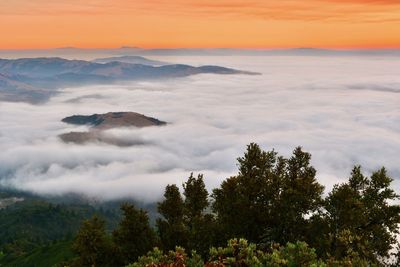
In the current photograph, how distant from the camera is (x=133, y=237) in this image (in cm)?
4619

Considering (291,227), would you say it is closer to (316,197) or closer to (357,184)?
(316,197)

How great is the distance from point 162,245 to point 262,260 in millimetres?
26295

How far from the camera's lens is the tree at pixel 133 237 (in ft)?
149

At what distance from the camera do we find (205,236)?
40.4 meters

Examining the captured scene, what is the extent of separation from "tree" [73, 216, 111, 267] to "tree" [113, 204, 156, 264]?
148cm

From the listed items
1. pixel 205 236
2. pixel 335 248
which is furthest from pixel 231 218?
pixel 335 248

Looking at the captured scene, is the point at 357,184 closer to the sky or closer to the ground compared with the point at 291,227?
closer to the sky

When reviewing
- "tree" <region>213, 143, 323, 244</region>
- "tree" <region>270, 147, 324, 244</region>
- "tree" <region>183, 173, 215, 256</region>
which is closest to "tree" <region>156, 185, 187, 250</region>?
"tree" <region>183, 173, 215, 256</region>

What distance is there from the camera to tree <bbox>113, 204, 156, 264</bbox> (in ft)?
149

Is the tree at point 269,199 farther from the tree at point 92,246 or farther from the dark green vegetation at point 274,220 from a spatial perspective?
the tree at point 92,246

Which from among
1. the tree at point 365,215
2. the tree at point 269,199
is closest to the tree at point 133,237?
the tree at point 269,199

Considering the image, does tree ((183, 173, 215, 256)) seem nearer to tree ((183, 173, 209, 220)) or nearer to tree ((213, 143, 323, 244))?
tree ((183, 173, 209, 220))

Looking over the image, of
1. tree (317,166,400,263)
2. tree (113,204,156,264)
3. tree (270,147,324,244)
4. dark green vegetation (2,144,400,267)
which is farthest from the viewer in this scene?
tree (113,204,156,264)

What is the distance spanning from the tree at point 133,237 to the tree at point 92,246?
1.48m
